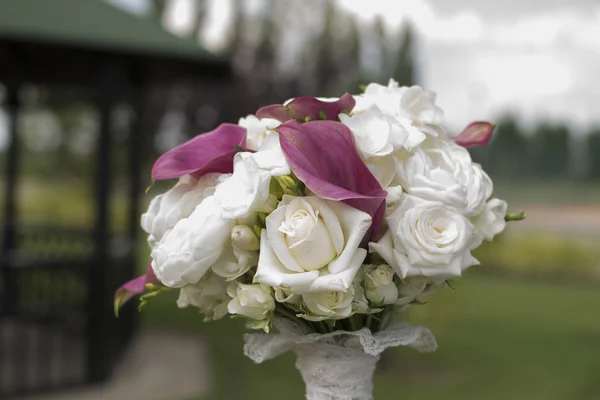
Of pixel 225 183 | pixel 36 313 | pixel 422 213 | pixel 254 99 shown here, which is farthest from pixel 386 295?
pixel 254 99

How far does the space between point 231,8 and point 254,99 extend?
431 cm

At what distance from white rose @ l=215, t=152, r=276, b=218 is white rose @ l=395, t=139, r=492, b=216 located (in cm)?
22

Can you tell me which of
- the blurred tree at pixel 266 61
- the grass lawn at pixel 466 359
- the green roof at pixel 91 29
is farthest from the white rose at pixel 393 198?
the blurred tree at pixel 266 61

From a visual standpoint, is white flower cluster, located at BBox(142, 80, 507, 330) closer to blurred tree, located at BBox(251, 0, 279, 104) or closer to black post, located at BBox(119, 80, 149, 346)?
black post, located at BBox(119, 80, 149, 346)

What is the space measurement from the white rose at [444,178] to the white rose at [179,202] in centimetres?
32

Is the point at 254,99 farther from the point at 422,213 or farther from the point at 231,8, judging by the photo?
the point at 422,213

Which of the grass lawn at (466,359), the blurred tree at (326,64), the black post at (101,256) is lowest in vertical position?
the grass lawn at (466,359)

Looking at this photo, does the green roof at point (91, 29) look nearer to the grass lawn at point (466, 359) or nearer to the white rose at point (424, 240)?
the grass lawn at point (466, 359)

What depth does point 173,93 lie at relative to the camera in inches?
556

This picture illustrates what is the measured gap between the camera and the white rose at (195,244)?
1.00m

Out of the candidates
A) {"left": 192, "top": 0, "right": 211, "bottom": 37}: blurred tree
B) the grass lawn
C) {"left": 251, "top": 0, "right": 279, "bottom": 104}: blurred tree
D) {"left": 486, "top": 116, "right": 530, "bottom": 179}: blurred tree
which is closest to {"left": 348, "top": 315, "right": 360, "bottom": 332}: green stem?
the grass lawn

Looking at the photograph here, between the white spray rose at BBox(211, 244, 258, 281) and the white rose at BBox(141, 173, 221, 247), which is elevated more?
the white rose at BBox(141, 173, 221, 247)

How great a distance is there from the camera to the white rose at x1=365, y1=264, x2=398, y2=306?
3.33ft

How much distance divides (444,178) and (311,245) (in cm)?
25
